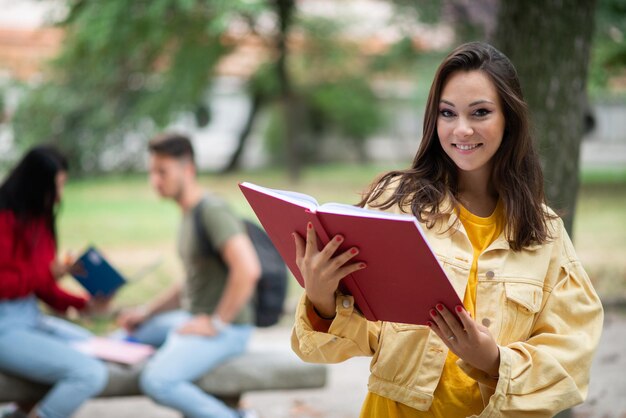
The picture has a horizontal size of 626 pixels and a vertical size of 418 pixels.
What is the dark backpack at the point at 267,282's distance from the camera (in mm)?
4824

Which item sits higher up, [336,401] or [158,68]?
[336,401]

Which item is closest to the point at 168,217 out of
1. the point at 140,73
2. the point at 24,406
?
the point at 140,73

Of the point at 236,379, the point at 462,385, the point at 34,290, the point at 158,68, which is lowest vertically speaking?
the point at 158,68

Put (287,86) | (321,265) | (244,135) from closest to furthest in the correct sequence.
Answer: (321,265), (287,86), (244,135)

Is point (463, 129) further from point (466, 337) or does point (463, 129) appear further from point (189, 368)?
point (189, 368)

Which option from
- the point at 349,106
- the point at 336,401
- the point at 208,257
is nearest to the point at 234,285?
the point at 208,257

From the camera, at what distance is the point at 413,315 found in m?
2.25

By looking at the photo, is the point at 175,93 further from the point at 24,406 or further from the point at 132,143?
the point at 24,406

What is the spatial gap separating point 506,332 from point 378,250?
1.53ft

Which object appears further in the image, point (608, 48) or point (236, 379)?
point (608, 48)

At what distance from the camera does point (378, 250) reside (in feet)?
7.06

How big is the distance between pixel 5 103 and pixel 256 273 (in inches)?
677

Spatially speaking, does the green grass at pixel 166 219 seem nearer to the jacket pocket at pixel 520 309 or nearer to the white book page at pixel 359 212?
the jacket pocket at pixel 520 309

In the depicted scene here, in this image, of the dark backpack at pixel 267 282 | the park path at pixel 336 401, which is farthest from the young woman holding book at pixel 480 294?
the park path at pixel 336 401
